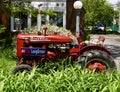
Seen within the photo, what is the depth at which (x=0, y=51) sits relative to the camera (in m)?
17.9

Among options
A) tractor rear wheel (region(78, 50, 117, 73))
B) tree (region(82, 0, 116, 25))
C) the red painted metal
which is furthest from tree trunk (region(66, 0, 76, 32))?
tree (region(82, 0, 116, 25))

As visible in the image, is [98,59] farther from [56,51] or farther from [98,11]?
[98,11]

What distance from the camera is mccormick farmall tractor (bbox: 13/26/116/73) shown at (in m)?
11.4

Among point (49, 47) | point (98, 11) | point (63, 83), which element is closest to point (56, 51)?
point (49, 47)

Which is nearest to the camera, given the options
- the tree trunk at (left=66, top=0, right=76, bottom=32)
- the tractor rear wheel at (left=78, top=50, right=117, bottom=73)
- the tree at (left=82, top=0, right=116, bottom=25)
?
the tractor rear wheel at (left=78, top=50, right=117, bottom=73)

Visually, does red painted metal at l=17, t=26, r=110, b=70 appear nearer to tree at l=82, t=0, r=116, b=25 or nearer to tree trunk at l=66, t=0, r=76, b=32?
tree trunk at l=66, t=0, r=76, b=32

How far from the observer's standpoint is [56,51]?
11.9 meters

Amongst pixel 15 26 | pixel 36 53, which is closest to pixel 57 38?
pixel 36 53

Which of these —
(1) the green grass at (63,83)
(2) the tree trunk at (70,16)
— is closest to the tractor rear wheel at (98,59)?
(1) the green grass at (63,83)

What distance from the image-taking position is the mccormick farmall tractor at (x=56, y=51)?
11.4 m

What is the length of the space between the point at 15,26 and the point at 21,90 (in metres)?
19.4

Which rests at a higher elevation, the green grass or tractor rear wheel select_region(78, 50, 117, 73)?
the green grass

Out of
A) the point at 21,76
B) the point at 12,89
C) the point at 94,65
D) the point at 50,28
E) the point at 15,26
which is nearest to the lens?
the point at 12,89

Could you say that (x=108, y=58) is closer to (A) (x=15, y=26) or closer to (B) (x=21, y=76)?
(B) (x=21, y=76)
